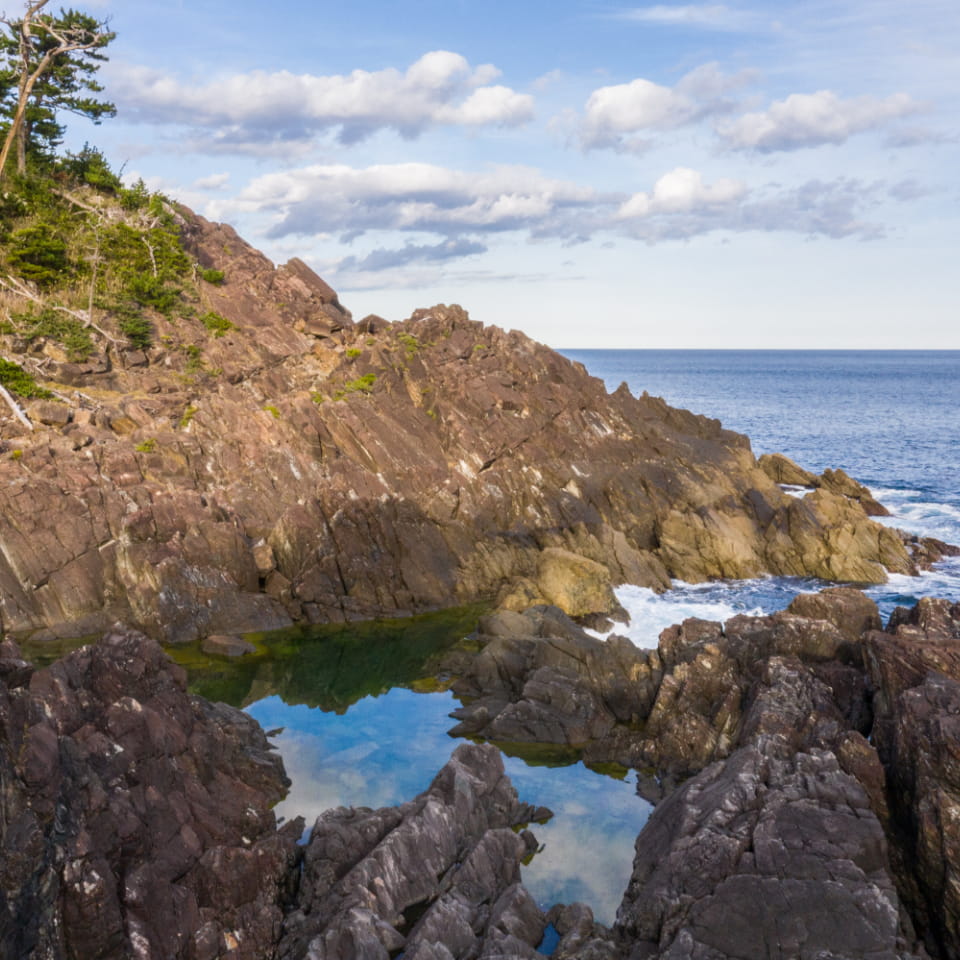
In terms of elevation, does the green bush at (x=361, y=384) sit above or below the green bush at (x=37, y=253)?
below

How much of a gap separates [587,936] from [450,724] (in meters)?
13.6

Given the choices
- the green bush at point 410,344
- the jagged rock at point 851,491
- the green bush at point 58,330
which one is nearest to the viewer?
the green bush at point 58,330

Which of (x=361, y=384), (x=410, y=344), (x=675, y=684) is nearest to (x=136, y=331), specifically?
(x=361, y=384)

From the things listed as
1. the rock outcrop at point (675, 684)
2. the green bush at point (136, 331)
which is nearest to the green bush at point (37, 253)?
the green bush at point (136, 331)

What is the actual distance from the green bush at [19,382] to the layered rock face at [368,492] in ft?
6.44

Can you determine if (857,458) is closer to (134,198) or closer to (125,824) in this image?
(134,198)

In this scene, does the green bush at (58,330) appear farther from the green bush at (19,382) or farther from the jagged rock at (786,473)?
the jagged rock at (786,473)

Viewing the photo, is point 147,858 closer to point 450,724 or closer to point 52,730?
point 52,730

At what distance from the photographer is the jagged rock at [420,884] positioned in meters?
15.8

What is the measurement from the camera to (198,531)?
4019 centimetres

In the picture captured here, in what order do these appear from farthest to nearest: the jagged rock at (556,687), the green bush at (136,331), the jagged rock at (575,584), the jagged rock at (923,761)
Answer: the green bush at (136,331)
the jagged rock at (575,584)
the jagged rock at (556,687)
the jagged rock at (923,761)

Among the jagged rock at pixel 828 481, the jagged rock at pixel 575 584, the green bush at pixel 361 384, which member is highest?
the green bush at pixel 361 384

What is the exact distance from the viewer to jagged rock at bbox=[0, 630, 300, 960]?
1486 centimetres

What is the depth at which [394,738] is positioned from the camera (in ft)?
94.1
